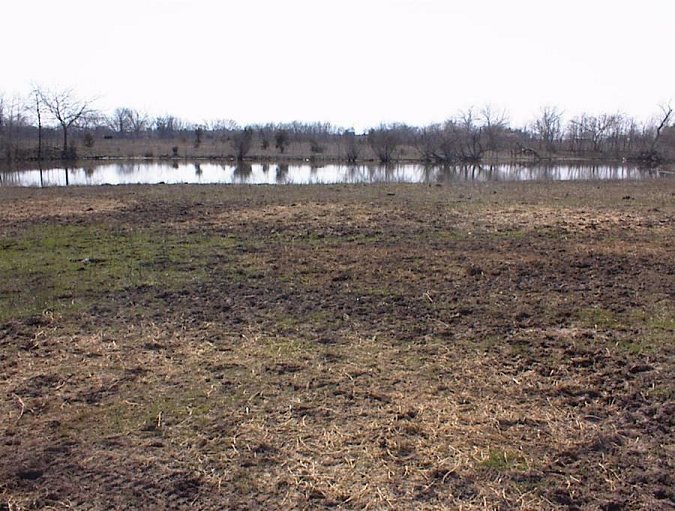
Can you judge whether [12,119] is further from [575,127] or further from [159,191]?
[575,127]

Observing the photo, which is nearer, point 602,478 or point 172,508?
point 172,508

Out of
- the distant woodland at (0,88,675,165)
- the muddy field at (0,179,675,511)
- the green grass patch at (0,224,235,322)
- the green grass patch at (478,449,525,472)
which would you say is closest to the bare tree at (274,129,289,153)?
the distant woodland at (0,88,675,165)

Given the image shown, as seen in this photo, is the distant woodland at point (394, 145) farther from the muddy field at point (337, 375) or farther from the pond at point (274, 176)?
the muddy field at point (337, 375)

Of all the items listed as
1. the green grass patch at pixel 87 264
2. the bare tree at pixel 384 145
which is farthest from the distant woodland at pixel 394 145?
the green grass patch at pixel 87 264

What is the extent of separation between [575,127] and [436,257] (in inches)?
2624

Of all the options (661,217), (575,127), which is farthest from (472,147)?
(661,217)

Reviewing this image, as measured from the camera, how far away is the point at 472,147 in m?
45.8

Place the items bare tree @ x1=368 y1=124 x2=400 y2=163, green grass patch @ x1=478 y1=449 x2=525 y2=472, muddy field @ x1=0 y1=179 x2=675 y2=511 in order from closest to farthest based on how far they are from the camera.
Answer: muddy field @ x1=0 y1=179 x2=675 y2=511, green grass patch @ x1=478 y1=449 x2=525 y2=472, bare tree @ x1=368 y1=124 x2=400 y2=163

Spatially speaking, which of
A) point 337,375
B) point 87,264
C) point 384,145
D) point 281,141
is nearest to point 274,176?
point 384,145

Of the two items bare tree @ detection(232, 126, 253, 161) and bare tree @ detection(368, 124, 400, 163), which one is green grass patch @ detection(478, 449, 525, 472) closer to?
bare tree @ detection(368, 124, 400, 163)

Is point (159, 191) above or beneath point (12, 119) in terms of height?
beneath

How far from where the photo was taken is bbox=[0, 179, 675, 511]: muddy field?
2.72m

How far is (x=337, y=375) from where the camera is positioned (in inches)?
154

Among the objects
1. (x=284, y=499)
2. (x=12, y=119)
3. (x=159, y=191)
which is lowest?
(x=284, y=499)
